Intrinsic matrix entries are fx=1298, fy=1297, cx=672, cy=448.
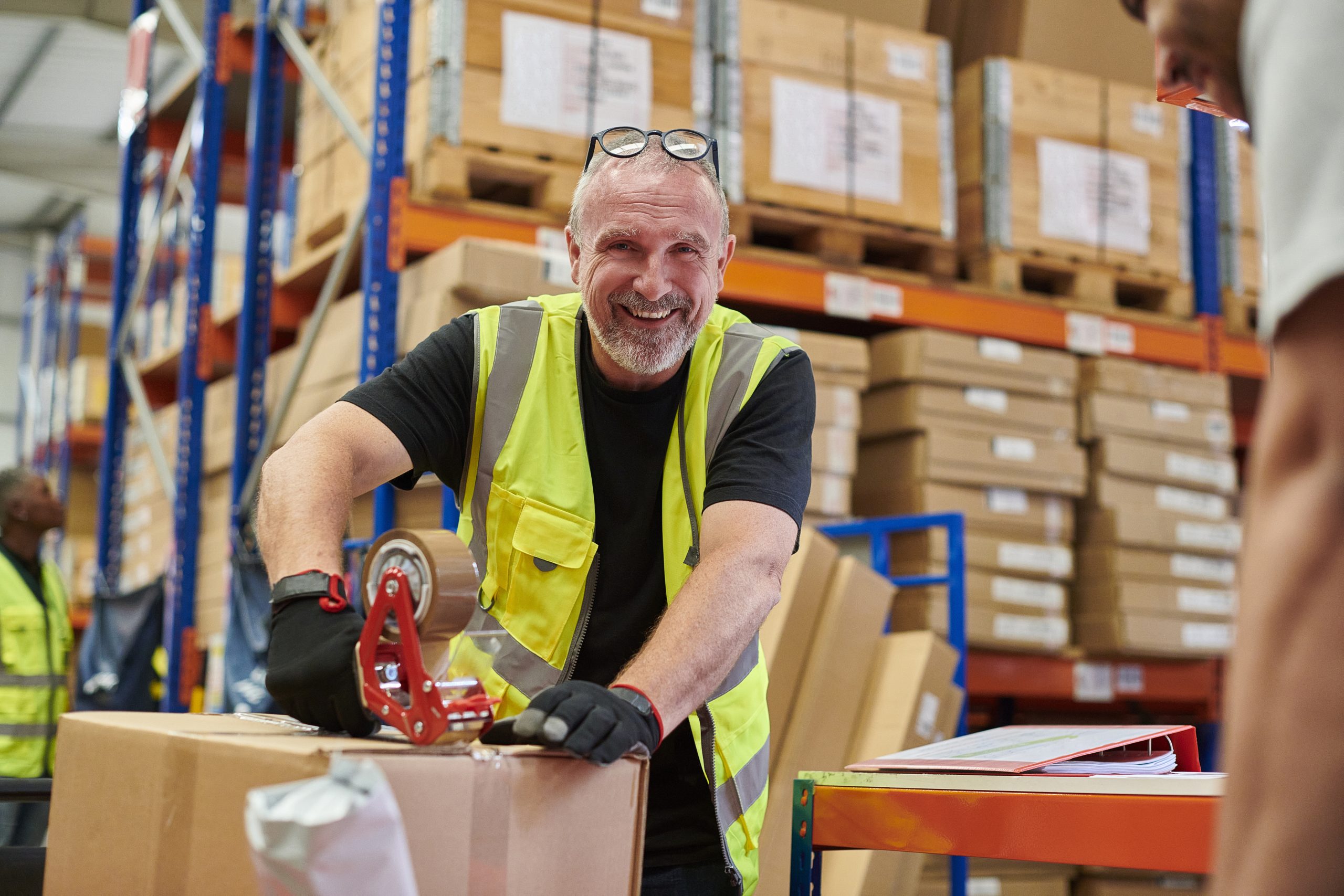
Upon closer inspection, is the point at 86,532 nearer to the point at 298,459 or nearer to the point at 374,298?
the point at 374,298

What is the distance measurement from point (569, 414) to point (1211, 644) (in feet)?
14.7

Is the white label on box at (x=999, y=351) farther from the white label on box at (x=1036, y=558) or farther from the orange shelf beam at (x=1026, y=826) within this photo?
the orange shelf beam at (x=1026, y=826)

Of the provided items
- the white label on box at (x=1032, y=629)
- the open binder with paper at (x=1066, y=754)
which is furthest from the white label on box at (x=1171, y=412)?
the open binder with paper at (x=1066, y=754)

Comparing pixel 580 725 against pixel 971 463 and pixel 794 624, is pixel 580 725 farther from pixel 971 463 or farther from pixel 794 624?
pixel 971 463

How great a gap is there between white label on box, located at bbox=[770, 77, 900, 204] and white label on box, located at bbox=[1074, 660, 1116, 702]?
2091 millimetres

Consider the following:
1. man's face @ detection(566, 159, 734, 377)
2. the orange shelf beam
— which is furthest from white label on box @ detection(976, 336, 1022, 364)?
the orange shelf beam

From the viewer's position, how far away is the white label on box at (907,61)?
5160 mm

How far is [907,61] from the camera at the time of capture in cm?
520

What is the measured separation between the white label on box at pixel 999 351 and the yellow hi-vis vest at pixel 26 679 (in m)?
4.32

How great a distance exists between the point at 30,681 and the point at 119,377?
229cm

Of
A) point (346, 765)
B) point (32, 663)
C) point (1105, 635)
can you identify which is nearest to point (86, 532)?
point (32, 663)

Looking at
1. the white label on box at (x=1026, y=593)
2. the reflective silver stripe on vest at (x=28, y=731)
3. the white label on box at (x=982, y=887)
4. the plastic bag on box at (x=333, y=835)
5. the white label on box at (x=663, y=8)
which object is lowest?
the white label on box at (x=982, y=887)

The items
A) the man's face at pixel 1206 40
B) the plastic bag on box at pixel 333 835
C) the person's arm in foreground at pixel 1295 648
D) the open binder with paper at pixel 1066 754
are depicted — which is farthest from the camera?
the open binder with paper at pixel 1066 754

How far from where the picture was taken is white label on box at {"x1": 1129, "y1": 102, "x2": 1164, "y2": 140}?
5.64 metres
